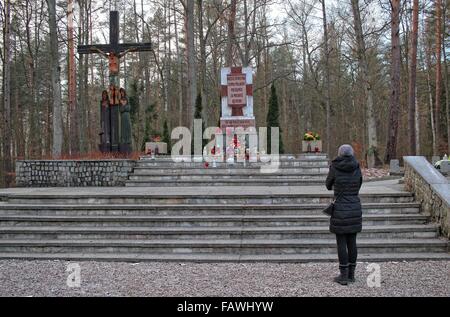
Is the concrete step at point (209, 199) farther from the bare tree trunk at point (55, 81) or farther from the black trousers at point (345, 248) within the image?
the bare tree trunk at point (55, 81)

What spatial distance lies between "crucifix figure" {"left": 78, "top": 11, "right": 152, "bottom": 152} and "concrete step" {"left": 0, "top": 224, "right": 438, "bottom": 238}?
6895mm

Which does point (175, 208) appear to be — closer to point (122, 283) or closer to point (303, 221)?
point (303, 221)

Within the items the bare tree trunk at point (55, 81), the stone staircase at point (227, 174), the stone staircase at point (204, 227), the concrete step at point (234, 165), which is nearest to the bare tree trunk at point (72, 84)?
the bare tree trunk at point (55, 81)

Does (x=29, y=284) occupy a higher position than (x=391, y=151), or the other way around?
(x=391, y=151)

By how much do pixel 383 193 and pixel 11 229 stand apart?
683 centimetres

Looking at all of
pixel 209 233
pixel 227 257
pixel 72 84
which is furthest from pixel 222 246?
pixel 72 84

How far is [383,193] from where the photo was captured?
31.5ft

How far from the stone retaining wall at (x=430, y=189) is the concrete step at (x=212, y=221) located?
324 millimetres

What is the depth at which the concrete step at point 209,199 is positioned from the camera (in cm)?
952

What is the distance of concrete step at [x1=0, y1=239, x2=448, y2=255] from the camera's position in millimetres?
7898

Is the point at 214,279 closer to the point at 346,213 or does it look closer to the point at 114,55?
the point at 346,213

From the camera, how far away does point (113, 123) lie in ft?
50.6

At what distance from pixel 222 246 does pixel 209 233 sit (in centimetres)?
49
